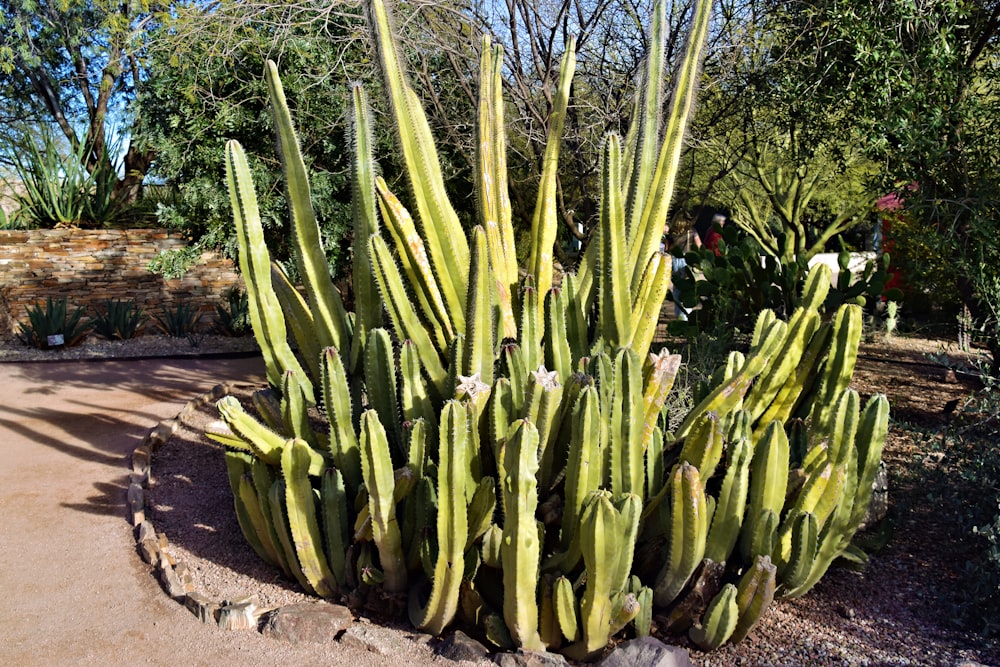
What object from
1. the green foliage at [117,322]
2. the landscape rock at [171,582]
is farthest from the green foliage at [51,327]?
the landscape rock at [171,582]

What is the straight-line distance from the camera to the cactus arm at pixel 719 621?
2.99 meters

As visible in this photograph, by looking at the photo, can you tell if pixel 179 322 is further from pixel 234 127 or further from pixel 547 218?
pixel 547 218

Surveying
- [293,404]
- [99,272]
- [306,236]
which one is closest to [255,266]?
[306,236]

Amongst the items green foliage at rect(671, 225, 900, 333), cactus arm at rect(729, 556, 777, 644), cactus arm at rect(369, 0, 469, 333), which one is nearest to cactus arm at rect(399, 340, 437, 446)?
cactus arm at rect(369, 0, 469, 333)

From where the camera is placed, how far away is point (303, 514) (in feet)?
10.7

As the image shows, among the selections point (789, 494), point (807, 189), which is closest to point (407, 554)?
point (789, 494)

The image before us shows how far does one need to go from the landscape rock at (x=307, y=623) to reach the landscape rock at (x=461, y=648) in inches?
15.5

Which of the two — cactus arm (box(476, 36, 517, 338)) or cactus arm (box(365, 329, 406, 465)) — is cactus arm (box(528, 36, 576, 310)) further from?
cactus arm (box(365, 329, 406, 465))

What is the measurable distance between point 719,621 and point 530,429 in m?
0.98

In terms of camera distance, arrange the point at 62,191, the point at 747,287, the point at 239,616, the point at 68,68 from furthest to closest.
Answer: the point at 68,68 → the point at 62,191 → the point at 747,287 → the point at 239,616

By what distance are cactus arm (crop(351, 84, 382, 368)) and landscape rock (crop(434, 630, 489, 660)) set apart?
1.27 meters

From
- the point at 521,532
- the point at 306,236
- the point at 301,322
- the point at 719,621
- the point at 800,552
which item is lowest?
the point at 719,621

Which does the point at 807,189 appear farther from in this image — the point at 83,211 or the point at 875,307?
the point at 83,211

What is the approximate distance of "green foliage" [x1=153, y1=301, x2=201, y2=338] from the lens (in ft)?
33.4
